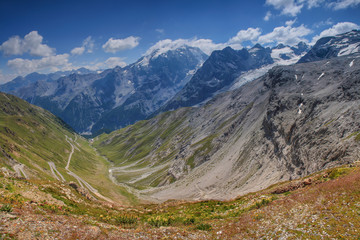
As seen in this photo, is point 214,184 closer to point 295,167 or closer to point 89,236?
point 295,167

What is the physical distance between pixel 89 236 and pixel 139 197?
4769 inches

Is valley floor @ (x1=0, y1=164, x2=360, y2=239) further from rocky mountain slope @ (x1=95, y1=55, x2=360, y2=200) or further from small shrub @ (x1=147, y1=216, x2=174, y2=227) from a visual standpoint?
rocky mountain slope @ (x1=95, y1=55, x2=360, y2=200)

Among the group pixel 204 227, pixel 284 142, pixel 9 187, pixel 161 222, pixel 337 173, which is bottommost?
pixel 284 142

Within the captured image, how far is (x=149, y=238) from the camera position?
1900cm

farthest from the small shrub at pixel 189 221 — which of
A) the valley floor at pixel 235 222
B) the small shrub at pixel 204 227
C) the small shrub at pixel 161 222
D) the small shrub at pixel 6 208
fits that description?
the small shrub at pixel 6 208

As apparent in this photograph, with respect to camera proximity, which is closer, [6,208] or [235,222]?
[6,208]

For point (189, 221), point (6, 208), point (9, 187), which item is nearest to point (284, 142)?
point (189, 221)

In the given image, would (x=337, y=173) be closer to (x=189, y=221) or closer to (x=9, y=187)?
(x=189, y=221)

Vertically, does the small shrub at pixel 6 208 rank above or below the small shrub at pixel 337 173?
above

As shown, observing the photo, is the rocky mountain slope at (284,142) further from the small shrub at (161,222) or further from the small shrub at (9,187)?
the small shrub at (9,187)

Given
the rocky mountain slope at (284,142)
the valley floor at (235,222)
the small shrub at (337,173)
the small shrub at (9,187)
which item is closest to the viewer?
the valley floor at (235,222)

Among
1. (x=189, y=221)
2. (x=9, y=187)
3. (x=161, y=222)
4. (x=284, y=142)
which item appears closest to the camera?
(x=161, y=222)

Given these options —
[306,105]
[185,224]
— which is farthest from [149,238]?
[306,105]

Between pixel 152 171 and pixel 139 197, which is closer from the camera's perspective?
pixel 139 197
